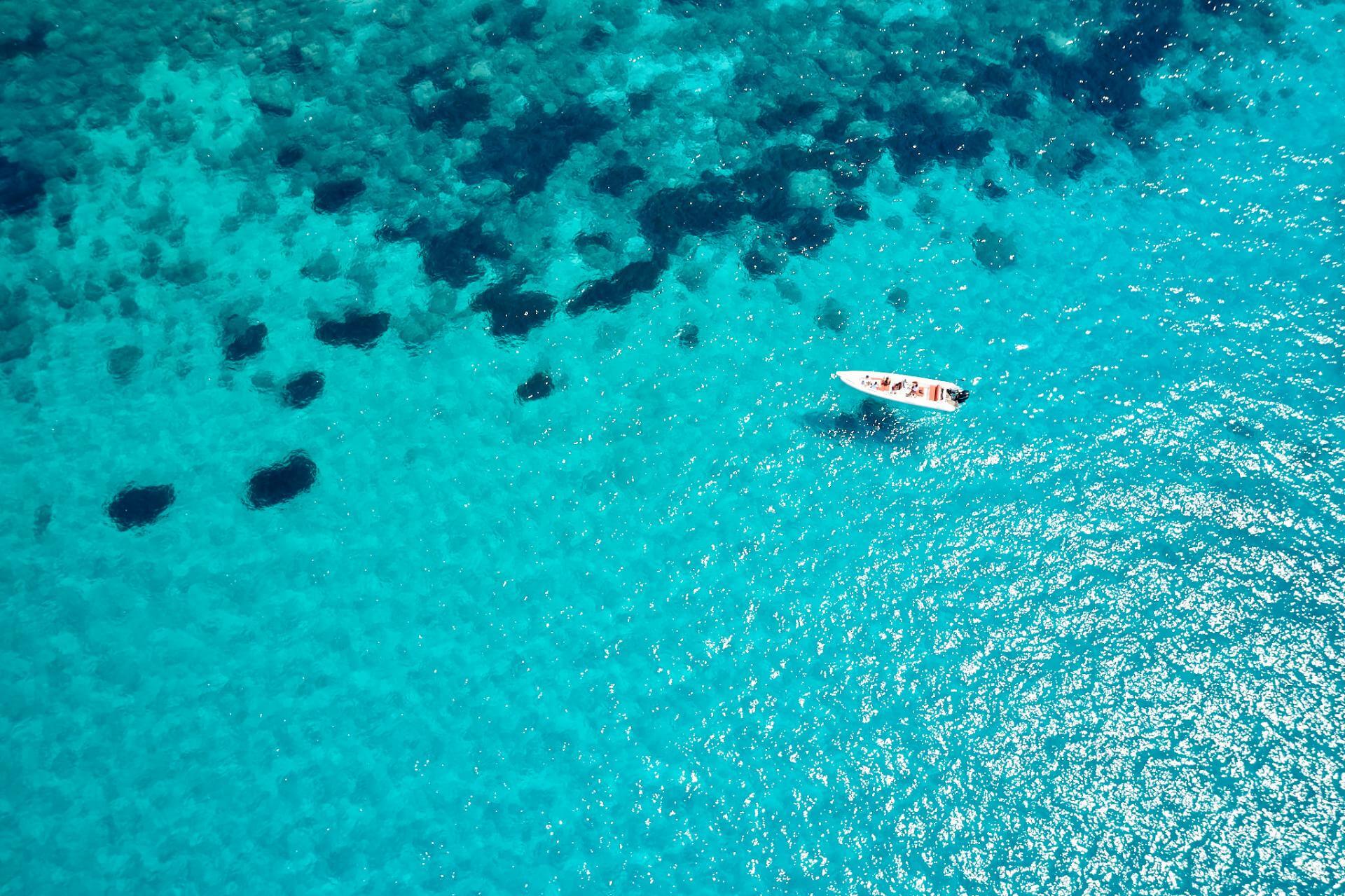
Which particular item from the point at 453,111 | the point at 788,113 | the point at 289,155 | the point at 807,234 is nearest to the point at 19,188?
the point at 289,155

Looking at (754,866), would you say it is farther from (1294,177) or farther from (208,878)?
(1294,177)

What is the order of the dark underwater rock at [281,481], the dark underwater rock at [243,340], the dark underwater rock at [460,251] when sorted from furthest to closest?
the dark underwater rock at [460,251], the dark underwater rock at [243,340], the dark underwater rock at [281,481]

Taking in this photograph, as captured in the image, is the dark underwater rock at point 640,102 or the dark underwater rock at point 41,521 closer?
the dark underwater rock at point 41,521

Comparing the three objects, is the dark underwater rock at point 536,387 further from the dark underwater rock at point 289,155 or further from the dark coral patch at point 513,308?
the dark underwater rock at point 289,155

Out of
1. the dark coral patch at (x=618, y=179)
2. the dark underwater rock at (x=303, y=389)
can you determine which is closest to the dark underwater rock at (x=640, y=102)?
the dark coral patch at (x=618, y=179)

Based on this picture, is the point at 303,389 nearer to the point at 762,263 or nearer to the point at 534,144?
the point at 534,144

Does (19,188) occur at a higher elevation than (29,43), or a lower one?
lower

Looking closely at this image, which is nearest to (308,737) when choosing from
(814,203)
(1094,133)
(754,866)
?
(754,866)
